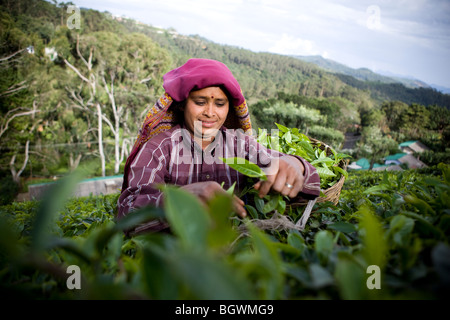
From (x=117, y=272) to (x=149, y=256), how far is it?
0.27 metres

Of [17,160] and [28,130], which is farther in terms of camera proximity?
[28,130]

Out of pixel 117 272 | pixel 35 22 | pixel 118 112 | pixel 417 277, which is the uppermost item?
pixel 35 22

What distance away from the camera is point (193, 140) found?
1794 mm

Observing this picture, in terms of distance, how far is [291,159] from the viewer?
4.27 feet

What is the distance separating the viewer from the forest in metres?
0.41

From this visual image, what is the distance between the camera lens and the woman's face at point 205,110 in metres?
1.62

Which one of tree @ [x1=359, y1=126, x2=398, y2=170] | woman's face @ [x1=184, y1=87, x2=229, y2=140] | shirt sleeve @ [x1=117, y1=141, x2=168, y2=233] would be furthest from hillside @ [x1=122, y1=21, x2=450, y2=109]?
shirt sleeve @ [x1=117, y1=141, x2=168, y2=233]

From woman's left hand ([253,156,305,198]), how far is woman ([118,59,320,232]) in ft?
0.25

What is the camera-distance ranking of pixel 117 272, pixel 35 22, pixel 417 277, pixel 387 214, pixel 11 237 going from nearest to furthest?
pixel 11 237
pixel 417 277
pixel 117 272
pixel 387 214
pixel 35 22

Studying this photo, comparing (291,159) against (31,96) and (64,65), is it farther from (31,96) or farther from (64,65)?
(64,65)

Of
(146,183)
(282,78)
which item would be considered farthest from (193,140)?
(282,78)

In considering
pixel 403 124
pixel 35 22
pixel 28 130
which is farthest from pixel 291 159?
pixel 403 124

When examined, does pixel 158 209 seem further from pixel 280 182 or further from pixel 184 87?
pixel 184 87

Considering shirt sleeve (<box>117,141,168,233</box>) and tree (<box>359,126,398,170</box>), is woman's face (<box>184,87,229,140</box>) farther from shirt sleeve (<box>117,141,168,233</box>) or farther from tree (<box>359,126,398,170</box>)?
tree (<box>359,126,398,170</box>)
